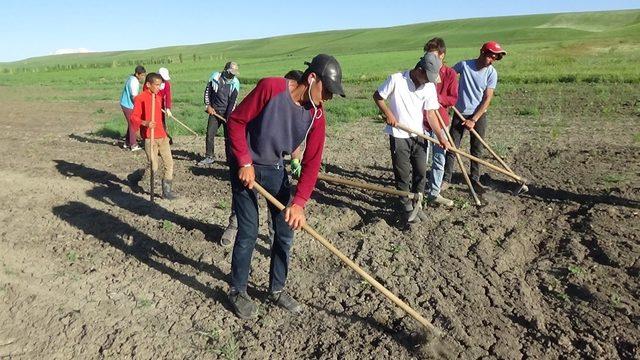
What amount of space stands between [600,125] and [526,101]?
5351mm

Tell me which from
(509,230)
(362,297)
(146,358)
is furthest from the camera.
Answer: (509,230)

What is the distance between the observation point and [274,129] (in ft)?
11.4

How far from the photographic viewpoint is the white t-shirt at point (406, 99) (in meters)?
5.47

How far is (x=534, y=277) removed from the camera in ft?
15.0

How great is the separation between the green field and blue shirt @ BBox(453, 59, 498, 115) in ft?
25.7

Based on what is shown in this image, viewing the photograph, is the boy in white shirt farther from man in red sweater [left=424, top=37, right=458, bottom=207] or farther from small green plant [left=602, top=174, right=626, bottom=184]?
small green plant [left=602, top=174, right=626, bottom=184]

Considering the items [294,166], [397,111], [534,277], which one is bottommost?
[534,277]

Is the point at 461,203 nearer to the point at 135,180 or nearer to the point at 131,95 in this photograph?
the point at 135,180

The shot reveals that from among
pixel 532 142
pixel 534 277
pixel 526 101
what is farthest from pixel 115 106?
pixel 534 277

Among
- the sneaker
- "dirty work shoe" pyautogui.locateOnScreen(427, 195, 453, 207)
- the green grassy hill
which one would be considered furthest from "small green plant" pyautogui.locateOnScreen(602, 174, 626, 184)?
the green grassy hill

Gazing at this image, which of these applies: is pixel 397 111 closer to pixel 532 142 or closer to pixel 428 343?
pixel 428 343

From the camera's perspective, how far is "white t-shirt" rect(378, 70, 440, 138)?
547 centimetres

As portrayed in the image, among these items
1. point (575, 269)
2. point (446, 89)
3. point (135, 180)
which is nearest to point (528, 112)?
point (446, 89)

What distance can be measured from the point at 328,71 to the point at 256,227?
4.30 ft
